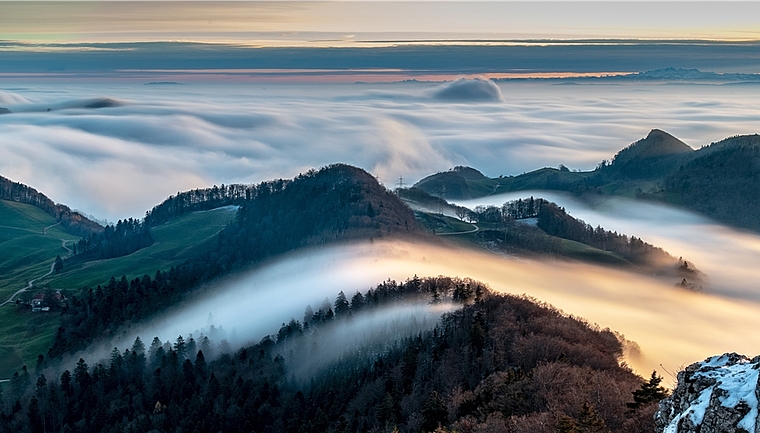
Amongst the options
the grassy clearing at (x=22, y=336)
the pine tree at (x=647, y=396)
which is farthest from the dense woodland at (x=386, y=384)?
the grassy clearing at (x=22, y=336)

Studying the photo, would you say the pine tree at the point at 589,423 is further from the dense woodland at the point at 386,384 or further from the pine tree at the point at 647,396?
the pine tree at the point at 647,396

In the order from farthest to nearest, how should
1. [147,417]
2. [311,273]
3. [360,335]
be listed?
1. [311,273]
2. [360,335]
3. [147,417]

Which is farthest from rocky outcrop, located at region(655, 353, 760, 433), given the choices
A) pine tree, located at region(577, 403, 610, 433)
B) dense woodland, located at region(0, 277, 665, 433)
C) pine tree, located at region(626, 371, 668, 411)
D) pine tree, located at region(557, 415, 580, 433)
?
pine tree, located at region(626, 371, 668, 411)

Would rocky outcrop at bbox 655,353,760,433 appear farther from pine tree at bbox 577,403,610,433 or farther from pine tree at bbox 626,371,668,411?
pine tree at bbox 626,371,668,411

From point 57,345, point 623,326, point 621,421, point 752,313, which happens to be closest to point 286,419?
point 621,421

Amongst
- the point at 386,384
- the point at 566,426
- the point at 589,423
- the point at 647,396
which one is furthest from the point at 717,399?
the point at 386,384

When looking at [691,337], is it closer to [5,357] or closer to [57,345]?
[57,345]

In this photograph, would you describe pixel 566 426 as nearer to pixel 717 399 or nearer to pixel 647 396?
pixel 647 396
